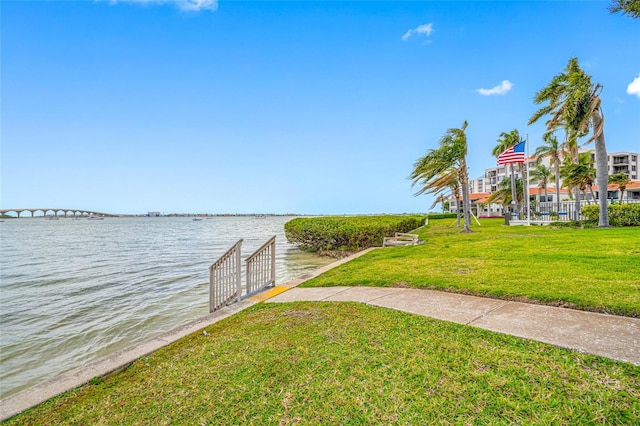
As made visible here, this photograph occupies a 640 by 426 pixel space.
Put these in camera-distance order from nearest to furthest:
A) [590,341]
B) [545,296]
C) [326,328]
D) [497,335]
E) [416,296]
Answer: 1. [590,341]
2. [497,335]
3. [326,328]
4. [545,296]
5. [416,296]

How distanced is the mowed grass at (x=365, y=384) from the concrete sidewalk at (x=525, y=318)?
0.30m

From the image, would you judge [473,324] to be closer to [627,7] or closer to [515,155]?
[627,7]

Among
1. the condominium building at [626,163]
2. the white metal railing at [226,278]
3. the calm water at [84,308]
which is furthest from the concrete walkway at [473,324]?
the condominium building at [626,163]

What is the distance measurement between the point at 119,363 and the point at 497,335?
14.1 feet

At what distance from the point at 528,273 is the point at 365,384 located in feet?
17.7

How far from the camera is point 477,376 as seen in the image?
9.30 ft

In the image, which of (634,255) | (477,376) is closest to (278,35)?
(634,255)

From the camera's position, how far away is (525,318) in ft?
13.8

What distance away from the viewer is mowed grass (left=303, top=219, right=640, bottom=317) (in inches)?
192

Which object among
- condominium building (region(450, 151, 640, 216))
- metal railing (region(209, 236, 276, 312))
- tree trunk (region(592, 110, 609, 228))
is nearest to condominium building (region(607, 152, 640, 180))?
condominium building (region(450, 151, 640, 216))

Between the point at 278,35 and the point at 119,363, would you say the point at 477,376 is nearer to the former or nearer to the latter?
the point at 119,363

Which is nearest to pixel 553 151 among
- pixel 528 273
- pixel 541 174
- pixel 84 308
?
pixel 541 174

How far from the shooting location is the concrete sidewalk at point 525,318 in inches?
130

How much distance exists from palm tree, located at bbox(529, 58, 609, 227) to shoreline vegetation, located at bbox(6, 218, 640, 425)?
1426 cm
